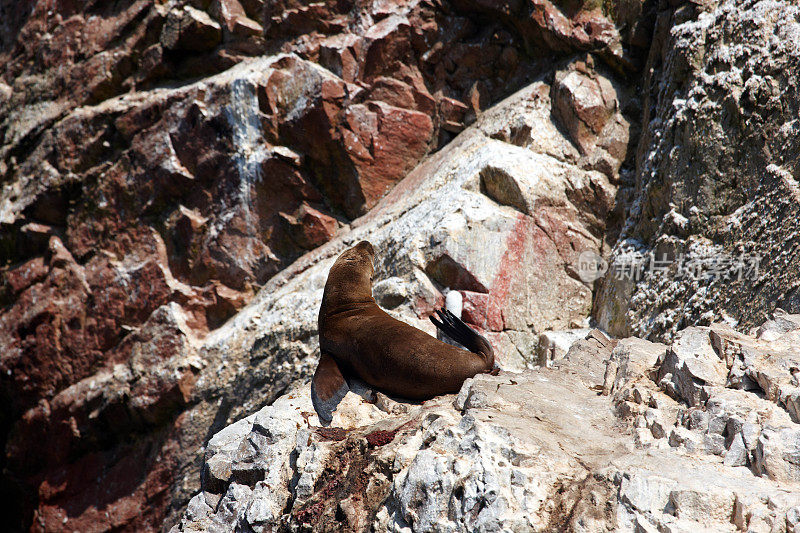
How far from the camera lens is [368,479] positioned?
3.66 meters

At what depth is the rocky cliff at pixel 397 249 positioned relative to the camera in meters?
3.50

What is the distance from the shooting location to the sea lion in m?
4.49

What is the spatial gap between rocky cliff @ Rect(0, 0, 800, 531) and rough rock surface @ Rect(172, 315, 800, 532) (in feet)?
0.06

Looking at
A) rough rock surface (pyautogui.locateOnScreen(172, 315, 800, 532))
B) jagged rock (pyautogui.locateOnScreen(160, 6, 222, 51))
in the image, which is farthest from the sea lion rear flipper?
jagged rock (pyautogui.locateOnScreen(160, 6, 222, 51))

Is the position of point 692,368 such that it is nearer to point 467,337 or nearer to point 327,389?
point 467,337

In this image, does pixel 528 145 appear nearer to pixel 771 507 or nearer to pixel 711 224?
pixel 711 224

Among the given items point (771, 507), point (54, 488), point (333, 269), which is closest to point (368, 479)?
point (771, 507)

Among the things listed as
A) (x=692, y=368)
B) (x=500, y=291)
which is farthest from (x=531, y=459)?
(x=500, y=291)

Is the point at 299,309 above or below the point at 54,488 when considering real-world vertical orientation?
above

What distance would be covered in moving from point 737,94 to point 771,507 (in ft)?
13.9

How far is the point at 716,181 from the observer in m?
5.89

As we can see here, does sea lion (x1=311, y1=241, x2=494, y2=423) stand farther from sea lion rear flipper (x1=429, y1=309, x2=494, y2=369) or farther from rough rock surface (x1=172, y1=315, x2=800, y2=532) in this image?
rough rock surface (x1=172, y1=315, x2=800, y2=532)

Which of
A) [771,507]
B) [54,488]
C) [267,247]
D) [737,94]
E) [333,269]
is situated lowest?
[54,488]

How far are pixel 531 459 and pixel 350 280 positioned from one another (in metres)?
2.84
